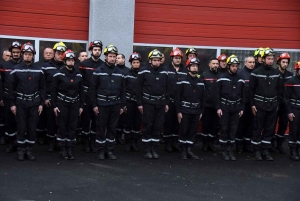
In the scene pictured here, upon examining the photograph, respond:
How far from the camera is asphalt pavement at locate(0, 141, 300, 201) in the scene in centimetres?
741

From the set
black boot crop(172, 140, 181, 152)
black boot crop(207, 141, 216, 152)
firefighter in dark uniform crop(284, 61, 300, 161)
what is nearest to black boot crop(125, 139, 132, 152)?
black boot crop(172, 140, 181, 152)

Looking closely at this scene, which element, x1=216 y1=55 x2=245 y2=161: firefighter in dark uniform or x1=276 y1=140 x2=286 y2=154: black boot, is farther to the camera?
x1=276 y1=140 x2=286 y2=154: black boot

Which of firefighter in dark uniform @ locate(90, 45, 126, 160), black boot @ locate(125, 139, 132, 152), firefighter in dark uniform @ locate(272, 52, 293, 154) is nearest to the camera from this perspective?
firefighter in dark uniform @ locate(90, 45, 126, 160)

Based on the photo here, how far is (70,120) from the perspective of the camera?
9.68 m

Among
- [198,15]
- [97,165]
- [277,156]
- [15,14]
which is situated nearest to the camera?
[97,165]

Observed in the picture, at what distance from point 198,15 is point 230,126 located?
4.03m

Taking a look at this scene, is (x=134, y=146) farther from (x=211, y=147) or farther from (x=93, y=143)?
(x=211, y=147)

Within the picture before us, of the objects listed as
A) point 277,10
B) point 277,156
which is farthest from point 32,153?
point 277,10

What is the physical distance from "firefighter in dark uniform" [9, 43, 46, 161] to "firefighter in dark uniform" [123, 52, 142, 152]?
86.5 inches

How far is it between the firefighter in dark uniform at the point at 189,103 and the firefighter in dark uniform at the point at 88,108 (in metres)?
1.82

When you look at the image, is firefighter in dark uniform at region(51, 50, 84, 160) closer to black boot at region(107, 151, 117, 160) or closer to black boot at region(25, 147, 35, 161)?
black boot at region(25, 147, 35, 161)

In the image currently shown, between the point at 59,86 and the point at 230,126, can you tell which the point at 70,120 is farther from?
the point at 230,126

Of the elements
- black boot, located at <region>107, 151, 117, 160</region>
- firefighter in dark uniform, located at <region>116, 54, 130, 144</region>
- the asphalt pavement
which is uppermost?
firefighter in dark uniform, located at <region>116, 54, 130, 144</region>

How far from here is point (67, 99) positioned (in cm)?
958
